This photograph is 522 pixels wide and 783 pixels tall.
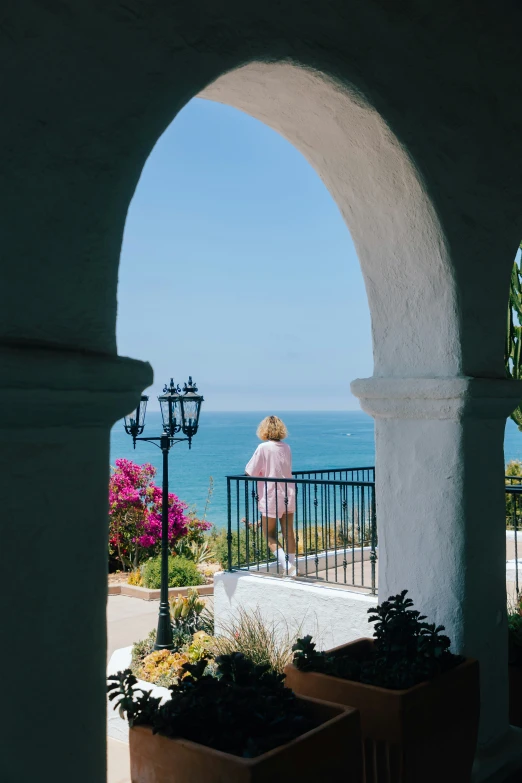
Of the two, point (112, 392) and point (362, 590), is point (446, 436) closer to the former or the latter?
point (112, 392)

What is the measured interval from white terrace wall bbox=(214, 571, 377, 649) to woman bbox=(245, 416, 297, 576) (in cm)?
68

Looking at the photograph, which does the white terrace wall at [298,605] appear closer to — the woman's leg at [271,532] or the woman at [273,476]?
the woman at [273,476]

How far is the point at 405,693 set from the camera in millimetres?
1931

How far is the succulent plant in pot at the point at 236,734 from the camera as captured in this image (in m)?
1.53

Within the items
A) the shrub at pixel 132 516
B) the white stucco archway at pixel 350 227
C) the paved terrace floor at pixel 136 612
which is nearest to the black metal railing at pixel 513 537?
the paved terrace floor at pixel 136 612

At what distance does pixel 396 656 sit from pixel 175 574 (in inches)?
281

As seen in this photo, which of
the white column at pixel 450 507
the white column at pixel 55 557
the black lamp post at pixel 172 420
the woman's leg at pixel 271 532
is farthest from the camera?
the woman's leg at pixel 271 532

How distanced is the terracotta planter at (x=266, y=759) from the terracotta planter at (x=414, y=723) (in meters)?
0.23

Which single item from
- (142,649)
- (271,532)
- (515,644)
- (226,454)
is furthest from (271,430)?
(226,454)

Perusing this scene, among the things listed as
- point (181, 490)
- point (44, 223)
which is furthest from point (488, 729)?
point (181, 490)

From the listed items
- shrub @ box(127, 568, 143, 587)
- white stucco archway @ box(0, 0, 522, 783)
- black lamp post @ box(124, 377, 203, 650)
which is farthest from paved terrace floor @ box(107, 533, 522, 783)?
white stucco archway @ box(0, 0, 522, 783)

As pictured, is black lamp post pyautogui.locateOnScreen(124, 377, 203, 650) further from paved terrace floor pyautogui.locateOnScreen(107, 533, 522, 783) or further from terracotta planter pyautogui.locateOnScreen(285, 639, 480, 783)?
terracotta planter pyautogui.locateOnScreen(285, 639, 480, 783)

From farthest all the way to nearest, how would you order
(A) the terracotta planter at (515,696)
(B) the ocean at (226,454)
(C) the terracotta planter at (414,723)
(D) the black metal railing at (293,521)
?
(B) the ocean at (226,454)
(D) the black metal railing at (293,521)
(A) the terracotta planter at (515,696)
(C) the terracotta planter at (414,723)

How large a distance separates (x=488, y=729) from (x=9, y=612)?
1774 mm
